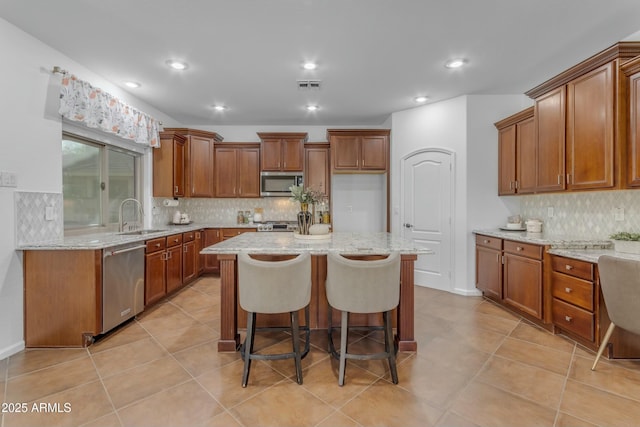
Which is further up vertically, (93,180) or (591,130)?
(591,130)

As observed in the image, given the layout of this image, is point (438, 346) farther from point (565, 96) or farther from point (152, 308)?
point (152, 308)

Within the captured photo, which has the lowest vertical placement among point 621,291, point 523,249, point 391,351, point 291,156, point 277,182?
point 391,351

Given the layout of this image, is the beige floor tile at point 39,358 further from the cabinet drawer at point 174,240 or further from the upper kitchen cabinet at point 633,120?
the upper kitchen cabinet at point 633,120

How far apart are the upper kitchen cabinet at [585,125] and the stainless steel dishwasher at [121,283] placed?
434 centimetres

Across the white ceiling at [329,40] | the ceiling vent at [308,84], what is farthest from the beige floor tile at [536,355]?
the ceiling vent at [308,84]

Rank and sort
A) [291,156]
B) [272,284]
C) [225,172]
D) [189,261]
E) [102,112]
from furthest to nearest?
[225,172] < [291,156] < [189,261] < [102,112] < [272,284]

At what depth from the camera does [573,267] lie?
2.53 meters

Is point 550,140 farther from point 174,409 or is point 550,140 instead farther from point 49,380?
point 49,380

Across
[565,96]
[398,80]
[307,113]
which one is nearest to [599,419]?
[565,96]

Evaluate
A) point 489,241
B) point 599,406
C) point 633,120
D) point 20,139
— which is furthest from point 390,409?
point 20,139

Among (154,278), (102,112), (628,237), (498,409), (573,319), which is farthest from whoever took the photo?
(154,278)

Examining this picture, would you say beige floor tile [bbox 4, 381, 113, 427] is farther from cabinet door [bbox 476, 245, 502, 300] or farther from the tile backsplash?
the tile backsplash

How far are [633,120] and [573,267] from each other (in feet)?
4.09

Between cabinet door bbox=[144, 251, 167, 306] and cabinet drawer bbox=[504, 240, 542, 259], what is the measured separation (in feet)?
13.4
